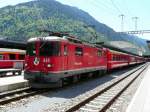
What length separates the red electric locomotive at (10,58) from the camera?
105ft

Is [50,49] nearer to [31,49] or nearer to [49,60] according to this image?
[49,60]

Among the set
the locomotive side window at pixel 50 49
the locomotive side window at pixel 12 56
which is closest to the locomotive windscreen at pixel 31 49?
the locomotive side window at pixel 50 49

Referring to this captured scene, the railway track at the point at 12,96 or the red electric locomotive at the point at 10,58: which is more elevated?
the red electric locomotive at the point at 10,58

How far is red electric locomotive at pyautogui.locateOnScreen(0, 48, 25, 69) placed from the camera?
32.1 metres

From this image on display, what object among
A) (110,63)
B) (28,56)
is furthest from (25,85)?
(110,63)

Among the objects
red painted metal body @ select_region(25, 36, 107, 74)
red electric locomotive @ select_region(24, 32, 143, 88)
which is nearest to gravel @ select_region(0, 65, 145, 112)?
red electric locomotive @ select_region(24, 32, 143, 88)

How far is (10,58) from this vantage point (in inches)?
1323

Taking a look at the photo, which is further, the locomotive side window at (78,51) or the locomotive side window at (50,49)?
the locomotive side window at (78,51)

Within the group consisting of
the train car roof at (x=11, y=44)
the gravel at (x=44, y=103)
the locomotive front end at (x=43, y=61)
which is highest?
the train car roof at (x=11, y=44)

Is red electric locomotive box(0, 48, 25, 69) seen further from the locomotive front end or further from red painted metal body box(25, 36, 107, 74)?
the locomotive front end

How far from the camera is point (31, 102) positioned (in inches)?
498

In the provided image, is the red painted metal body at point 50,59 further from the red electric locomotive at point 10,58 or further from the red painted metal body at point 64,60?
the red electric locomotive at point 10,58

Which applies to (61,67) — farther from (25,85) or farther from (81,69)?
(81,69)

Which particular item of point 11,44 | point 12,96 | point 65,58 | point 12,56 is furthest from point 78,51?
point 11,44
